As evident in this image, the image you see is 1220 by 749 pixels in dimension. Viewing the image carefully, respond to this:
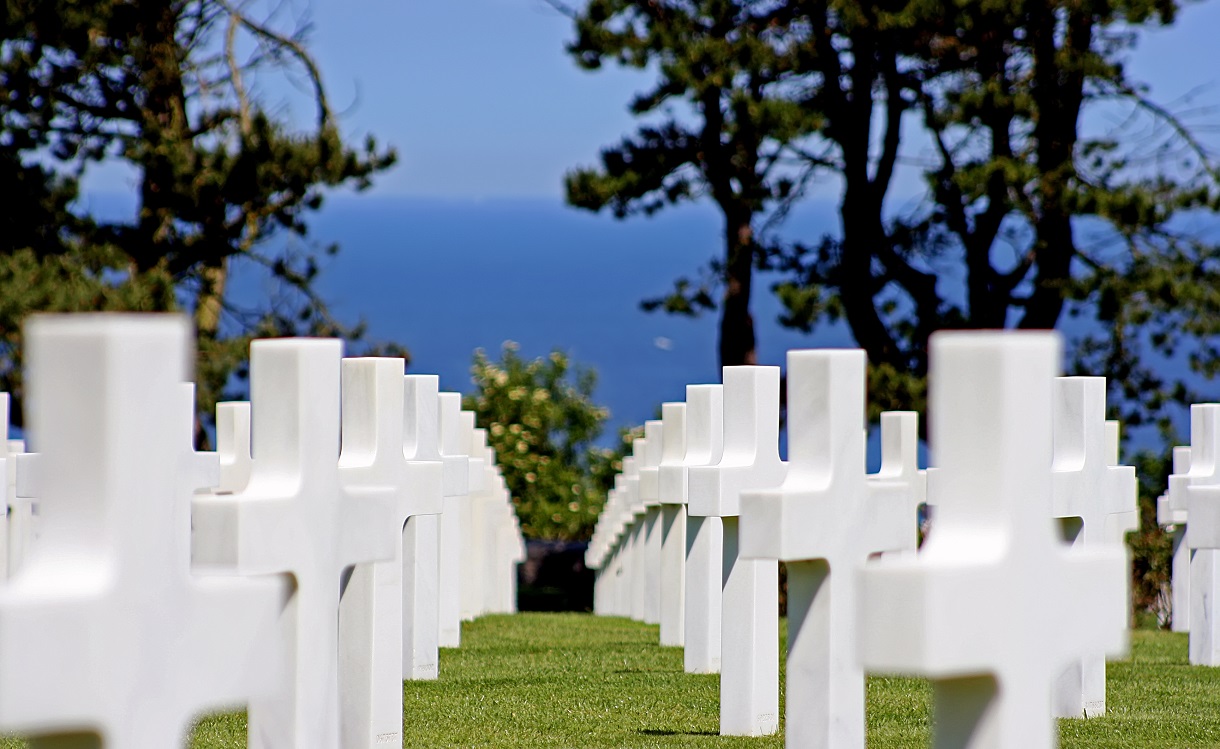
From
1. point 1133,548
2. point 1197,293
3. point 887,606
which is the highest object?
point 1197,293

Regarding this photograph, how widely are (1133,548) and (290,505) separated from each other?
1228cm

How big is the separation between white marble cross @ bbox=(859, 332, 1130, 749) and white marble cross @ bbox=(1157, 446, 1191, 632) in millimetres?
5940

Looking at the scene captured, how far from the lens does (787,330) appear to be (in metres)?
17.7

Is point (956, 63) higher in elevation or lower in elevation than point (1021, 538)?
higher

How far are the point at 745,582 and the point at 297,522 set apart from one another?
7.99 feet

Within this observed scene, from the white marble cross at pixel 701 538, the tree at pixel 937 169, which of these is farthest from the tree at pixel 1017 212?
the white marble cross at pixel 701 538

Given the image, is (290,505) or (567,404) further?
(567,404)

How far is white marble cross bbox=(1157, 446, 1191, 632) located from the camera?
8.62m

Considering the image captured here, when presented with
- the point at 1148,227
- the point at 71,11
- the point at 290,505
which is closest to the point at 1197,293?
the point at 1148,227

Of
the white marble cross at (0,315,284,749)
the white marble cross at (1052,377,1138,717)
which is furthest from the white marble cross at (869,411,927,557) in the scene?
Answer: the white marble cross at (0,315,284,749)

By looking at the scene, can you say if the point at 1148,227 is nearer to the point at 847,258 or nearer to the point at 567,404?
the point at 847,258

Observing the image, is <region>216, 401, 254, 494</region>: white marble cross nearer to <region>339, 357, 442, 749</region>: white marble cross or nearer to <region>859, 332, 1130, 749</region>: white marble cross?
<region>339, 357, 442, 749</region>: white marble cross

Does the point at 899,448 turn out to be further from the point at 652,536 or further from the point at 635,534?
the point at 635,534

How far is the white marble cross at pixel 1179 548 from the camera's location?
8.62 metres
